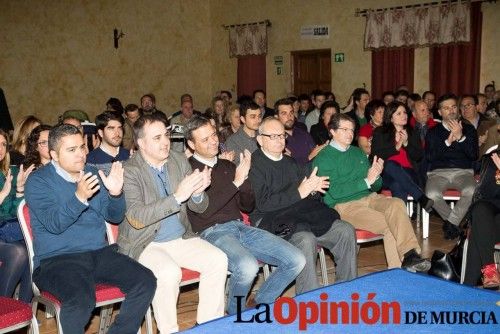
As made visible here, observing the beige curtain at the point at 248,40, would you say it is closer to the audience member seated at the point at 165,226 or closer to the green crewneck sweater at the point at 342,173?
the green crewneck sweater at the point at 342,173

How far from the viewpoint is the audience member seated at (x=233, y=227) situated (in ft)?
11.8

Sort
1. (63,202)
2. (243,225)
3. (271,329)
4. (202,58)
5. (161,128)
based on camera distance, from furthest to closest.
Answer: (202,58) → (243,225) → (161,128) → (63,202) → (271,329)

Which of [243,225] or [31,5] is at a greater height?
[31,5]

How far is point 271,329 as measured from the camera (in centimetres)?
240

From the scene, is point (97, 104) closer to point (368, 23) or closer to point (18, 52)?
point (18, 52)

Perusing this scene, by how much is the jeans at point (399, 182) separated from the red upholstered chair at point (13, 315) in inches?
135

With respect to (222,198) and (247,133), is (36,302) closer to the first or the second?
(222,198)

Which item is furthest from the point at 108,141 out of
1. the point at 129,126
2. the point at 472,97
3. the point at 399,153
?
the point at 472,97

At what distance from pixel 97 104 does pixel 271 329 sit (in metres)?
9.38

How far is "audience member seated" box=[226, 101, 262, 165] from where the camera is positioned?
5184 mm

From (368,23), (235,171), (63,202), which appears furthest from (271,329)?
(368,23)

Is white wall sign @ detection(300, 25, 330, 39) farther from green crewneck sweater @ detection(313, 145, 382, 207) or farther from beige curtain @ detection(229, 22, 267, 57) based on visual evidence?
green crewneck sweater @ detection(313, 145, 382, 207)

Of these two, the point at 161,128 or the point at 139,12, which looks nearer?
the point at 161,128

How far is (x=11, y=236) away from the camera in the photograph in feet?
12.3
